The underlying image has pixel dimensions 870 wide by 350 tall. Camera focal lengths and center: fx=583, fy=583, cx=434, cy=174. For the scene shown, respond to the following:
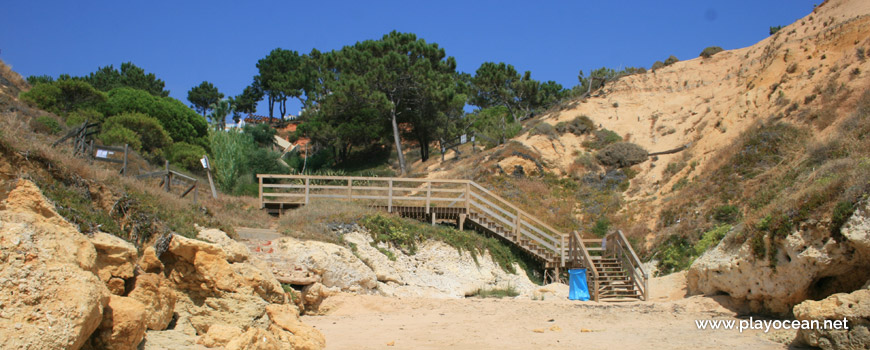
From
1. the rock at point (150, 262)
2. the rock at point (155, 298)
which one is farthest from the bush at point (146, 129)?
the rock at point (155, 298)

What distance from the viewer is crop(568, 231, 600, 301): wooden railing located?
15289mm

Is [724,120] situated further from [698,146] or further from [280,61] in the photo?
[280,61]

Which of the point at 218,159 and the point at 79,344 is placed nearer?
the point at 79,344

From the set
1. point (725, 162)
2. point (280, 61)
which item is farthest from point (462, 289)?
point (280, 61)

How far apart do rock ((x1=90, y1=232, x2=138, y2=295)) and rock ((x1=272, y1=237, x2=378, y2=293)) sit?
5.54 metres

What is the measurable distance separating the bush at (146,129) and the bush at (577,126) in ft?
74.2

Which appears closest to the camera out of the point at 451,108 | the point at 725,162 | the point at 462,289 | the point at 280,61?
the point at 462,289

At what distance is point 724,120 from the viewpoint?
27.9 meters

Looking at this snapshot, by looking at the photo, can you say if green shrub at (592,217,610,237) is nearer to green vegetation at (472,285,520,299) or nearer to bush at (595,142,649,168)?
bush at (595,142,649,168)

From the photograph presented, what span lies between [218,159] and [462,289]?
16381mm

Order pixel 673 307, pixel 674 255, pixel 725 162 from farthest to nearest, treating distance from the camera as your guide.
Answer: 1. pixel 725 162
2. pixel 674 255
3. pixel 673 307

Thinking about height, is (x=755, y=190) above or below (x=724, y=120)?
below

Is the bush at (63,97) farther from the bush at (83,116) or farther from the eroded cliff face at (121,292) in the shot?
the eroded cliff face at (121,292)

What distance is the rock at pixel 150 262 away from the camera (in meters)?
7.15
